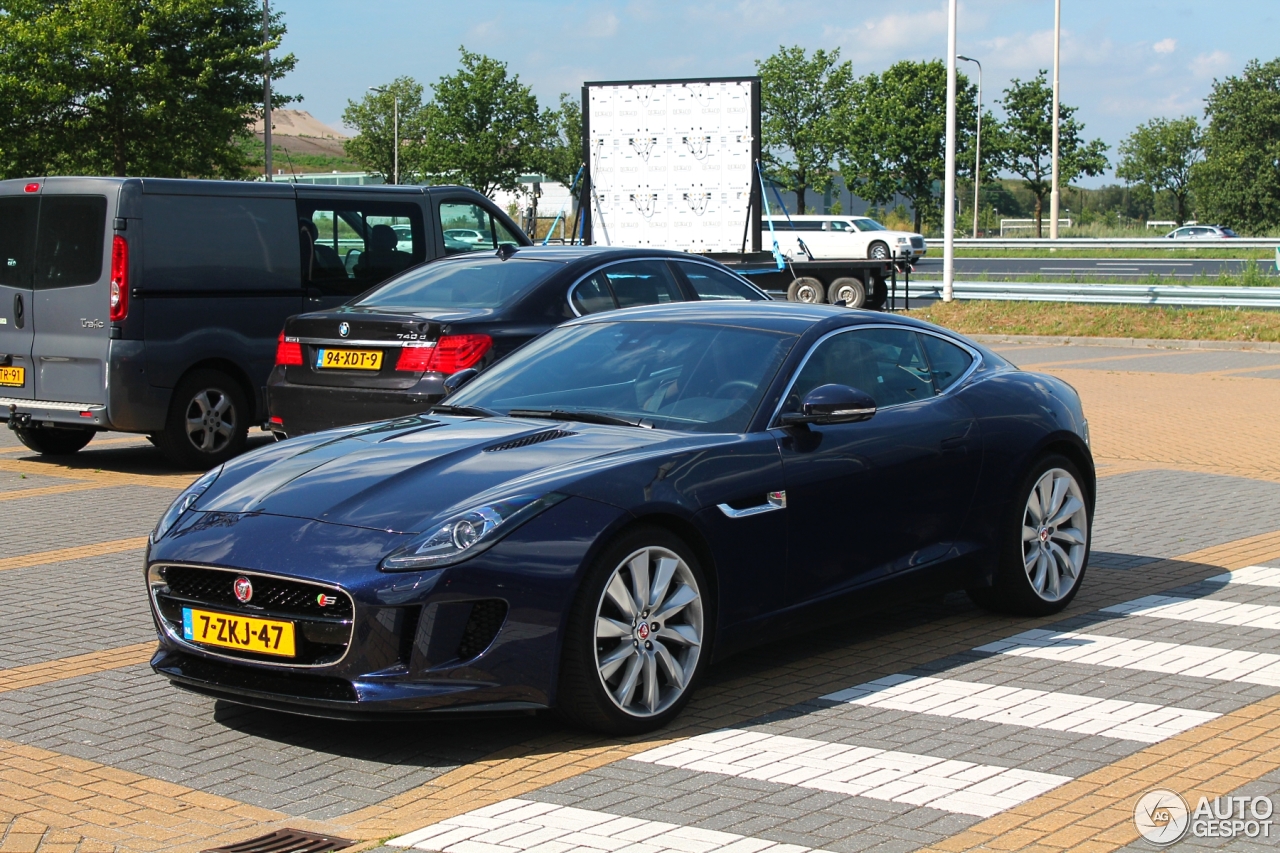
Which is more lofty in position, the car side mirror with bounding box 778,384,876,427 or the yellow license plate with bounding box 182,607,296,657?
the car side mirror with bounding box 778,384,876,427

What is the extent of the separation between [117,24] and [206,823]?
123 ft

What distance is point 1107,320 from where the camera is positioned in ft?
85.5

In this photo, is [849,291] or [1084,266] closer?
[849,291]

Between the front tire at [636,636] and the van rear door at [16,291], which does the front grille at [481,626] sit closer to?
the front tire at [636,636]

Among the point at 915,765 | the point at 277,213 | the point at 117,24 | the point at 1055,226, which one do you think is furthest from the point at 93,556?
the point at 1055,226

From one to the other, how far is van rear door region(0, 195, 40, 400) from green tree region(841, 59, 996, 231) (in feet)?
211

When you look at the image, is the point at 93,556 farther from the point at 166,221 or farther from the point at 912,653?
A: the point at 912,653

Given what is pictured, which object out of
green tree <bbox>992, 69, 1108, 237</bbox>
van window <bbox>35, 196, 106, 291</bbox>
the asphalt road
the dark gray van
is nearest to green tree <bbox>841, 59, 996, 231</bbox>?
green tree <bbox>992, 69, 1108, 237</bbox>

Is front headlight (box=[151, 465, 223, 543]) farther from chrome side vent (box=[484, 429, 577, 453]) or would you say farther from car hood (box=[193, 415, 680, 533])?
A: chrome side vent (box=[484, 429, 577, 453])

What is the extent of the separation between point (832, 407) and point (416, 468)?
5.19 ft

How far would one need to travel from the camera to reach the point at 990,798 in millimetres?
4426

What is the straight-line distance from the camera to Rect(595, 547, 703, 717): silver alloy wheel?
195 inches

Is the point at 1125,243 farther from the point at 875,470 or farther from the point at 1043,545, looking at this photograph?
the point at 875,470

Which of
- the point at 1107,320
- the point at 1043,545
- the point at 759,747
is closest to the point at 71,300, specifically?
the point at 1043,545
